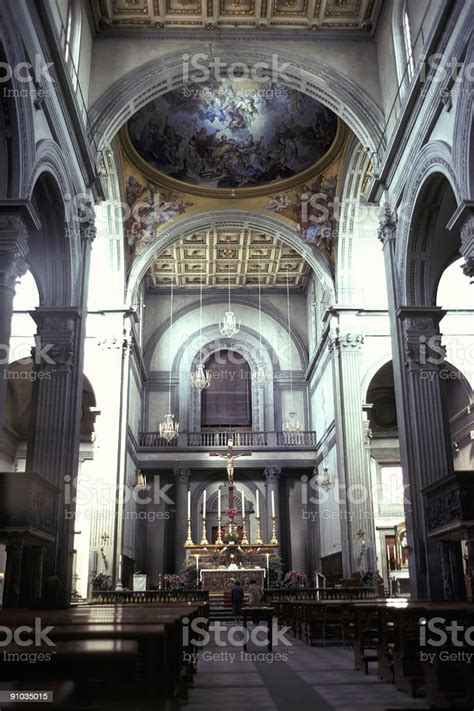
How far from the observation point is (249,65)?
15.6 metres

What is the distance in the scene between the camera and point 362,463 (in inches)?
761

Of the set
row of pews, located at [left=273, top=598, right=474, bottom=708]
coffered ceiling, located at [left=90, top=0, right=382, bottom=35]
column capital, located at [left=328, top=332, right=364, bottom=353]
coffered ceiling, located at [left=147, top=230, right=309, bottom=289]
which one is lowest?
row of pews, located at [left=273, top=598, right=474, bottom=708]

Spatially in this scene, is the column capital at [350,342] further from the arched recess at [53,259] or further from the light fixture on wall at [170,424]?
the arched recess at [53,259]

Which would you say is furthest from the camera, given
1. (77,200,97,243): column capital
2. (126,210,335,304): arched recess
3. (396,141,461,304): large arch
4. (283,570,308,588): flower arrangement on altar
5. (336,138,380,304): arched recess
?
(126,210,335,304): arched recess

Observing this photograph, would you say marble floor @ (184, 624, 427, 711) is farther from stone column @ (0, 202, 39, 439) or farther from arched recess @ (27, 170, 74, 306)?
arched recess @ (27, 170, 74, 306)

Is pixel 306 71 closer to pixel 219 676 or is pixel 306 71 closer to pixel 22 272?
pixel 22 272

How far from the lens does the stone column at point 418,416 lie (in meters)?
11.6

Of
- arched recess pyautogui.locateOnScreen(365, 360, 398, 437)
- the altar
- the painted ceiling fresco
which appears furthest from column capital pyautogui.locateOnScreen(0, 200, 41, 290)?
arched recess pyautogui.locateOnScreen(365, 360, 398, 437)

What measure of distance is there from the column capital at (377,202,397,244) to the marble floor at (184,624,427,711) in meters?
7.87

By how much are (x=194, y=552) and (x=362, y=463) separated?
20.3 ft

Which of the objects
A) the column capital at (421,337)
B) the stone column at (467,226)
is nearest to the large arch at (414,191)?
the column capital at (421,337)

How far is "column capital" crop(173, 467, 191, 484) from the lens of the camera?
25016 mm

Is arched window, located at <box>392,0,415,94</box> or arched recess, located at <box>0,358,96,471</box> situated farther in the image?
arched recess, located at <box>0,358,96,471</box>

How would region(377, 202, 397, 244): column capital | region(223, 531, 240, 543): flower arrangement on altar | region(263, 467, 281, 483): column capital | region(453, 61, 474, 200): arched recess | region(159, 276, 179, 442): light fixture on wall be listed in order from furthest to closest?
region(263, 467, 281, 483): column capital, region(159, 276, 179, 442): light fixture on wall, region(223, 531, 240, 543): flower arrangement on altar, region(377, 202, 397, 244): column capital, region(453, 61, 474, 200): arched recess
